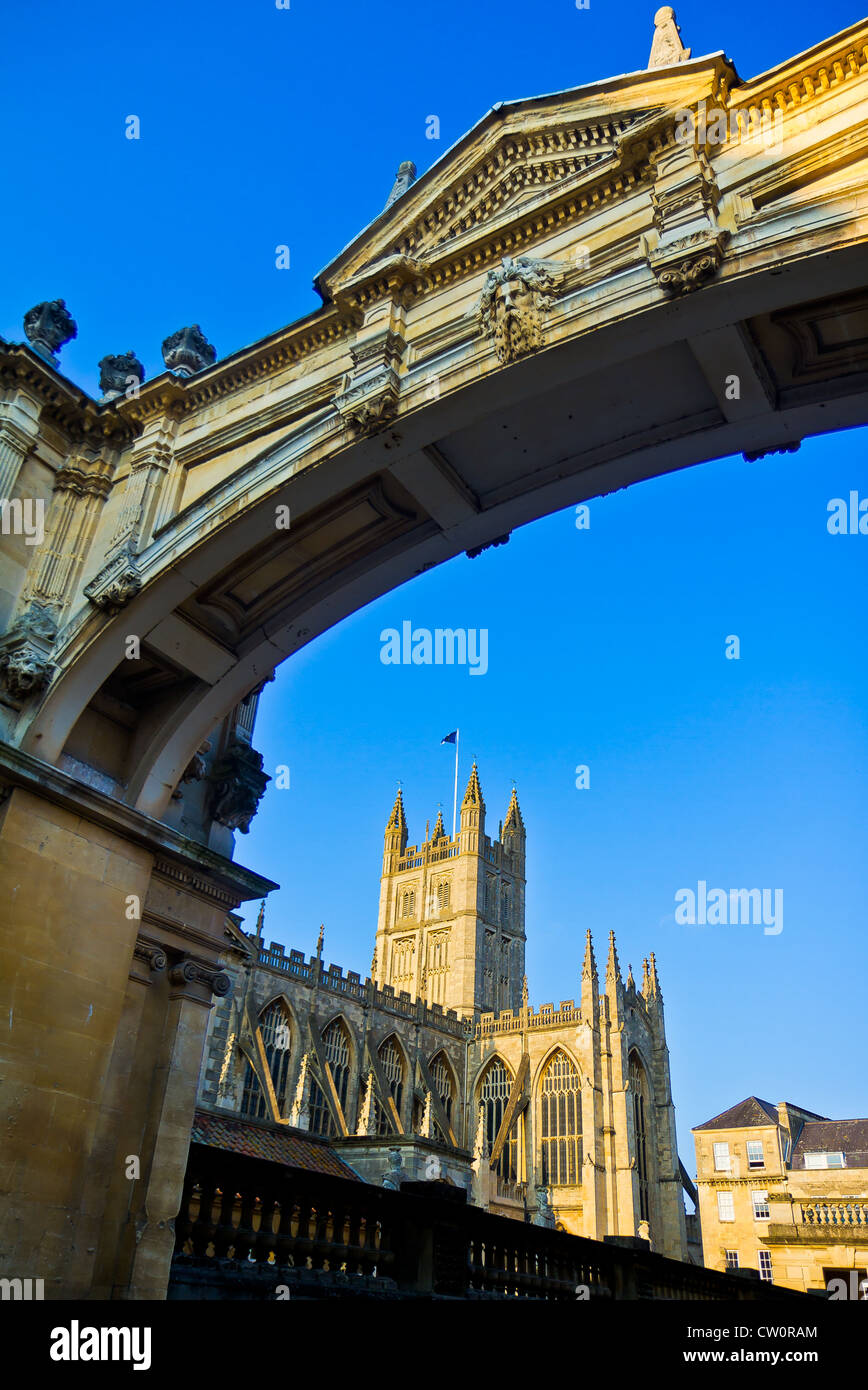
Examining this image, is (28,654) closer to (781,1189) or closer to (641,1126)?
(781,1189)

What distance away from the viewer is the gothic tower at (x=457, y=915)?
70438 millimetres

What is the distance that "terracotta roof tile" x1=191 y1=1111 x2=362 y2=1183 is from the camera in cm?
1449

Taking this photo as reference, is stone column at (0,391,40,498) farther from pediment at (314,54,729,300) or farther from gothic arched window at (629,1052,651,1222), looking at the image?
gothic arched window at (629,1052,651,1222)

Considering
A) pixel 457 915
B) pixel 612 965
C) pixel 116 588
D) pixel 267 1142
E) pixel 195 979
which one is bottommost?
pixel 267 1142

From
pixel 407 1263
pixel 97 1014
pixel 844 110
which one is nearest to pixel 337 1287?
pixel 407 1263

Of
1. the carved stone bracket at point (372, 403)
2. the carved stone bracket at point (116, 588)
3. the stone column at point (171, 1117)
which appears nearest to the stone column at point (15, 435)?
the carved stone bracket at point (116, 588)

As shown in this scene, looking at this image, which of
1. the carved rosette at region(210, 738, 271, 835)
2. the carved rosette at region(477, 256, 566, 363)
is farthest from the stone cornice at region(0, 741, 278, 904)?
the carved rosette at region(477, 256, 566, 363)

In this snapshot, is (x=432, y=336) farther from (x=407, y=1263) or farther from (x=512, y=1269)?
(x=512, y=1269)

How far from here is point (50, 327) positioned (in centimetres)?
1032

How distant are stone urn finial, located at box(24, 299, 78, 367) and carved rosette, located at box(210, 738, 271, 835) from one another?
431 cm

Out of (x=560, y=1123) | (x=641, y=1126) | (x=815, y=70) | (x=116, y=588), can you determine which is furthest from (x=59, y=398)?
(x=641, y=1126)

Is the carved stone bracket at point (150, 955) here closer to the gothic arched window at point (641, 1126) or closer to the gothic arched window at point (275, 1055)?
the gothic arched window at point (275, 1055)

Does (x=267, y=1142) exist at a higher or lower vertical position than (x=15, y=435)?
lower

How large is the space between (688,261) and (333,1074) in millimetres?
48312
